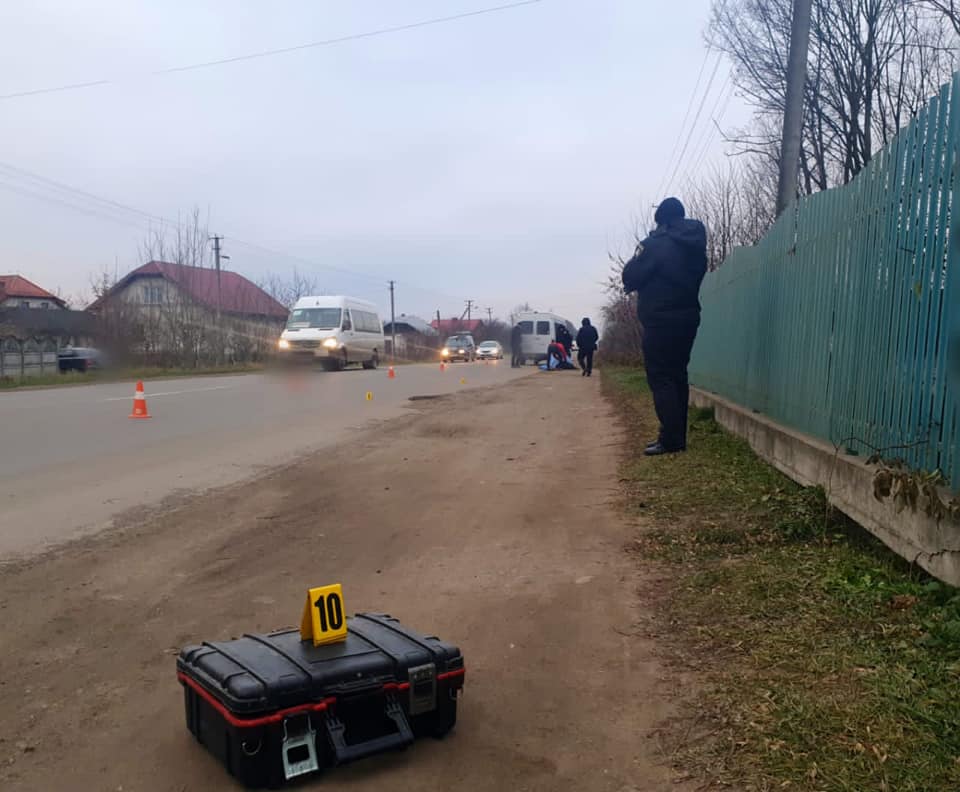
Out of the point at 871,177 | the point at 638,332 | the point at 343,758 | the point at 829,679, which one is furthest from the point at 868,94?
the point at 343,758

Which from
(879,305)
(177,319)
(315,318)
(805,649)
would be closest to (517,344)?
(315,318)

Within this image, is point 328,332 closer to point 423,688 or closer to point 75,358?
point 75,358

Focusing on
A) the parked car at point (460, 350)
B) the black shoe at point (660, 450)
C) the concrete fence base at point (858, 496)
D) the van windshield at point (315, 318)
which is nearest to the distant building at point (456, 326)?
the parked car at point (460, 350)

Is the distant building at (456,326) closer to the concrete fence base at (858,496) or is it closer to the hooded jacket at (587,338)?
the hooded jacket at (587,338)

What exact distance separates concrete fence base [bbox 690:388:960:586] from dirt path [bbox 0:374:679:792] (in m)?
1.27

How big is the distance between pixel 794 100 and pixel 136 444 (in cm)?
927

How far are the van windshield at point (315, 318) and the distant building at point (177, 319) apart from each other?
2.77 meters

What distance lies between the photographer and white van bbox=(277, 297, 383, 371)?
91.2 ft

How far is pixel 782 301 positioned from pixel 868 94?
12.7 metres

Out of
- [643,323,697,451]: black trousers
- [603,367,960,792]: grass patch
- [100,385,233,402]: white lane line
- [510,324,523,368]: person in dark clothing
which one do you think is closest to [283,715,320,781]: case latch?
[603,367,960,792]: grass patch

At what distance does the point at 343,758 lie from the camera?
2607mm

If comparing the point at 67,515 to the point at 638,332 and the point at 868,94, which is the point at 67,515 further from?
the point at 638,332

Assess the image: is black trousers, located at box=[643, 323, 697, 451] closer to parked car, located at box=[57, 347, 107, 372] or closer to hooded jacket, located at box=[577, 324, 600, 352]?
hooded jacket, located at box=[577, 324, 600, 352]

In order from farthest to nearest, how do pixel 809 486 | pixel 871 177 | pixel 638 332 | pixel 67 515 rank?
pixel 638 332 < pixel 67 515 < pixel 809 486 < pixel 871 177
